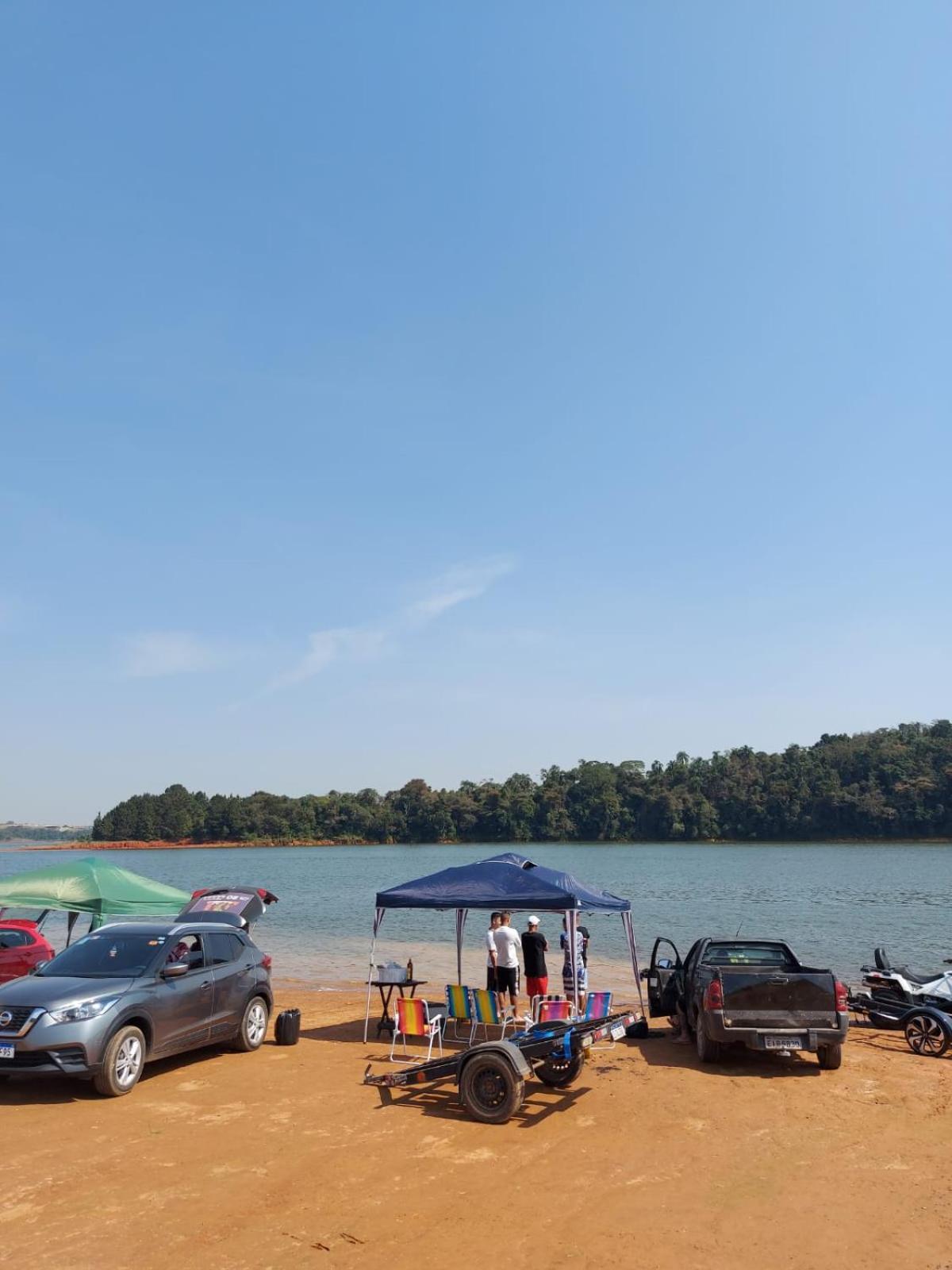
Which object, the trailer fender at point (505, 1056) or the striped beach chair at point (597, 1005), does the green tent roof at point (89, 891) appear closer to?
the striped beach chair at point (597, 1005)

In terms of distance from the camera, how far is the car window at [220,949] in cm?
1095

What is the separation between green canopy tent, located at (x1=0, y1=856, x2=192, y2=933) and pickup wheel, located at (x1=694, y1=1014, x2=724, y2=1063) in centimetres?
1061

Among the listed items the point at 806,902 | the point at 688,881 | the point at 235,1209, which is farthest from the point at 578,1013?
the point at 688,881

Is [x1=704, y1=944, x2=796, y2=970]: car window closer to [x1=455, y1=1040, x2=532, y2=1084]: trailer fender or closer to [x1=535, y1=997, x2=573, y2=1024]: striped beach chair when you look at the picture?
[x1=535, y1=997, x2=573, y2=1024]: striped beach chair

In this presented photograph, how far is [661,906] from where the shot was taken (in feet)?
133

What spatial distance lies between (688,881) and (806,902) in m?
14.7

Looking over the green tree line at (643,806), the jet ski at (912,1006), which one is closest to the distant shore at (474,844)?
the green tree line at (643,806)

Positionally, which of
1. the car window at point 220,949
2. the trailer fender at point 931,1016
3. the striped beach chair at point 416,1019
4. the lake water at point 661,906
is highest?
the car window at point 220,949

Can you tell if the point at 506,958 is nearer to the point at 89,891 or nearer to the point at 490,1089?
the point at 490,1089

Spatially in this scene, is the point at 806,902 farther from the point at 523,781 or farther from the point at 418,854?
the point at 523,781

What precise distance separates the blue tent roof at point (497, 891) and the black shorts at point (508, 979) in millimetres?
991

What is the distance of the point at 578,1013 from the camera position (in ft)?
36.7

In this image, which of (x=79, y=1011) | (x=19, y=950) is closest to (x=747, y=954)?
(x=79, y=1011)

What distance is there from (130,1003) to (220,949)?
77.2 inches
